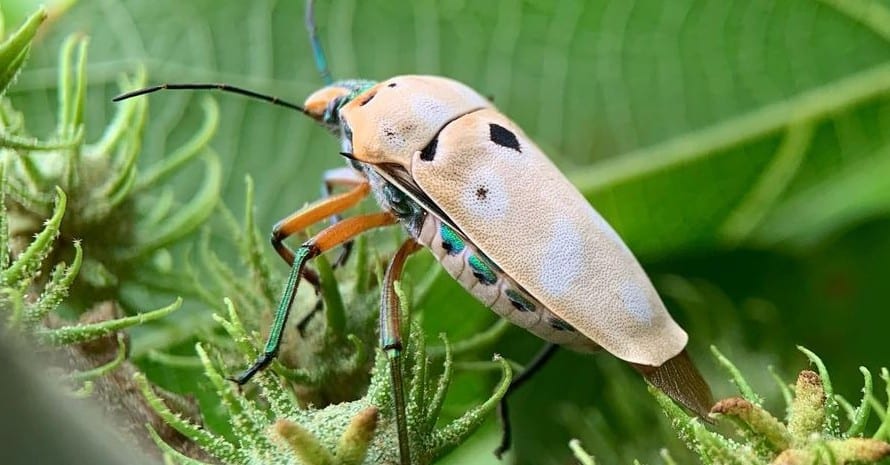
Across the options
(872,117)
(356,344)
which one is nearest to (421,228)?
(356,344)

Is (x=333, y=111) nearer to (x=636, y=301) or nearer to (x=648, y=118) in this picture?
(x=636, y=301)

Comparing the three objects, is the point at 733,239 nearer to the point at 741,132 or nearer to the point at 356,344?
the point at 741,132

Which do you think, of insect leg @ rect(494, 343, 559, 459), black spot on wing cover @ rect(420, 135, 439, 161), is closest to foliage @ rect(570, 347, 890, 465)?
insect leg @ rect(494, 343, 559, 459)

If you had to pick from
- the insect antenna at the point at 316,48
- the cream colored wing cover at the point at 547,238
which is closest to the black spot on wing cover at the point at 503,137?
the cream colored wing cover at the point at 547,238

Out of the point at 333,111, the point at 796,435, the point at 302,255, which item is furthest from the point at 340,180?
the point at 796,435

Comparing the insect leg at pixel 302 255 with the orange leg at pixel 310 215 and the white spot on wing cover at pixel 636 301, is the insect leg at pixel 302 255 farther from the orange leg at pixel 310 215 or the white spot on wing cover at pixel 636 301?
the white spot on wing cover at pixel 636 301

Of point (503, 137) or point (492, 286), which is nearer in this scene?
point (492, 286)
